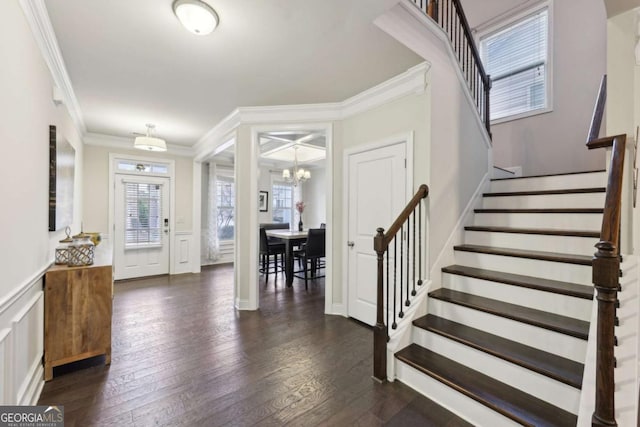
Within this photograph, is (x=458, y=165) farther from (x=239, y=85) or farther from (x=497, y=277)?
(x=239, y=85)

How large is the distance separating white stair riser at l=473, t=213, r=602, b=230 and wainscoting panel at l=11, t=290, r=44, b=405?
3.62 meters

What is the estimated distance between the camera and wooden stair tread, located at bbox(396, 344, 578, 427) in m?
1.45

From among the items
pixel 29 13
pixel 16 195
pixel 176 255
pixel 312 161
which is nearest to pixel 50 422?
pixel 16 195

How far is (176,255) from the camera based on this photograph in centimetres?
550

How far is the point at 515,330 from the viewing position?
6.06 ft

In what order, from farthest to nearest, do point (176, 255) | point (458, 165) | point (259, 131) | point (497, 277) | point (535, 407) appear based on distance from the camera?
point (176, 255) → point (259, 131) → point (458, 165) → point (497, 277) → point (535, 407)

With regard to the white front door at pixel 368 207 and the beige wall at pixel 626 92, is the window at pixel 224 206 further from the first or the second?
the beige wall at pixel 626 92

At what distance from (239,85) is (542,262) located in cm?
309

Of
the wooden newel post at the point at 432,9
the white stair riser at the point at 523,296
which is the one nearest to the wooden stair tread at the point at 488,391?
the white stair riser at the point at 523,296

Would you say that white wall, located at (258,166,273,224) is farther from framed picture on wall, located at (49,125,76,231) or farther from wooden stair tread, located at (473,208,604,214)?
wooden stair tread, located at (473,208,604,214)

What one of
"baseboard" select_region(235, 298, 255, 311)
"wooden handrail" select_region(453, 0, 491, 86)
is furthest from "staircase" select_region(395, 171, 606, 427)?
"baseboard" select_region(235, 298, 255, 311)

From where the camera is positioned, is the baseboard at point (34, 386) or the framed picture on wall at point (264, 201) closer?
the baseboard at point (34, 386)

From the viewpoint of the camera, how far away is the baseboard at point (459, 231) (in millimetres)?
2453

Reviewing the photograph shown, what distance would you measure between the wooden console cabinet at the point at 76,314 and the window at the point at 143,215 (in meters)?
3.19
